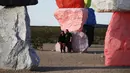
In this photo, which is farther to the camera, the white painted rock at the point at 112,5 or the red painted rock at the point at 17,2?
the white painted rock at the point at 112,5


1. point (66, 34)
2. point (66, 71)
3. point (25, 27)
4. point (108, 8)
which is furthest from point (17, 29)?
point (66, 34)

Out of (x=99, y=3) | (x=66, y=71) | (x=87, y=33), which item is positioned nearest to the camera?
(x=66, y=71)

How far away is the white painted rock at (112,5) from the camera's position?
14.1 metres

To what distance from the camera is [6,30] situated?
44.7ft

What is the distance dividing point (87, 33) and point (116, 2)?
9.71 meters

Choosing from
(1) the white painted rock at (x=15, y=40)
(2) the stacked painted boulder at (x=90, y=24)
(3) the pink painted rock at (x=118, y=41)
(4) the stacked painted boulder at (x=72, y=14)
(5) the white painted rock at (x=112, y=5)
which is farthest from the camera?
(2) the stacked painted boulder at (x=90, y=24)

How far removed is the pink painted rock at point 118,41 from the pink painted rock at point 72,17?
6.92 meters

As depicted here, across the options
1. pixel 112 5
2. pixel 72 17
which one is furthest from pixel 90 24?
pixel 112 5

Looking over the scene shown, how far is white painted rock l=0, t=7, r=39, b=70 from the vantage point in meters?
13.4

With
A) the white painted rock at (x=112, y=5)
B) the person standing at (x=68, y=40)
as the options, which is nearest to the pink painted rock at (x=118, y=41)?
the white painted rock at (x=112, y=5)

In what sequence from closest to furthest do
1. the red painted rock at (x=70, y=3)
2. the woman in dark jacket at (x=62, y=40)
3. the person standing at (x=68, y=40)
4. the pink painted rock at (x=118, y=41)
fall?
1. the pink painted rock at (x=118, y=41)
2. the person standing at (x=68, y=40)
3. the woman in dark jacket at (x=62, y=40)
4. the red painted rock at (x=70, y=3)

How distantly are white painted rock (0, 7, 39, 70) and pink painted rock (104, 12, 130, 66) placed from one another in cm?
283

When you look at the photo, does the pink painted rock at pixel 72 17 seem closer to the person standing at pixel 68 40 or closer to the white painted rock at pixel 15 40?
the person standing at pixel 68 40

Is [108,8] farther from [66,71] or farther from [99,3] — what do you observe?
[66,71]
